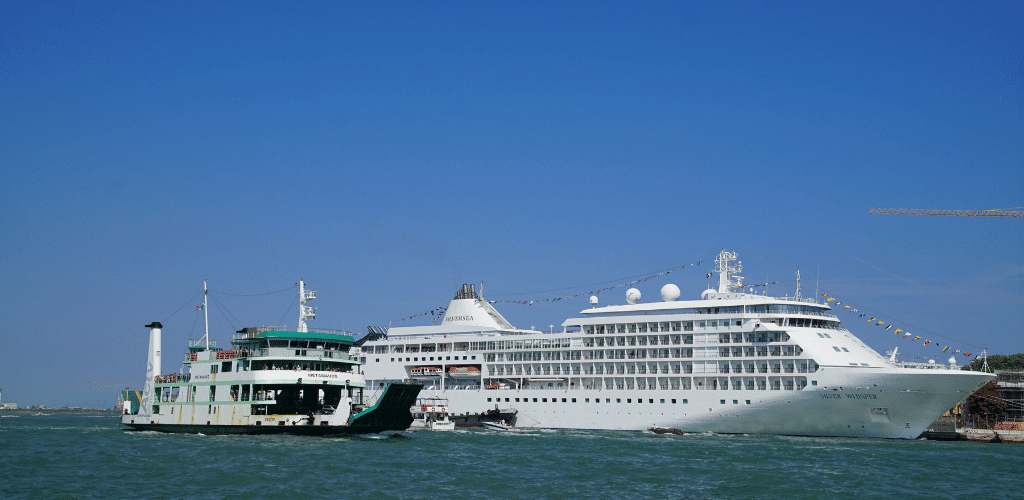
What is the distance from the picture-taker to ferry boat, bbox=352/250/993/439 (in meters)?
54.1

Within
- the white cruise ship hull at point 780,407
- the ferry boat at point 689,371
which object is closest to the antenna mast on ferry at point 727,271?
the ferry boat at point 689,371

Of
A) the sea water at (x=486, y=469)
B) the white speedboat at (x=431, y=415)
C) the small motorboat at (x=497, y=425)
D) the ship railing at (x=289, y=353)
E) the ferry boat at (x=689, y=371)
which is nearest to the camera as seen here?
the sea water at (x=486, y=469)

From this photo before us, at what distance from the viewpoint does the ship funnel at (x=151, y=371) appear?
56125 millimetres

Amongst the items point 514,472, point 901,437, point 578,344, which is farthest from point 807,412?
point 514,472

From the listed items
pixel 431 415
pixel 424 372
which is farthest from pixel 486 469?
pixel 424 372

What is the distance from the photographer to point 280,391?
166ft

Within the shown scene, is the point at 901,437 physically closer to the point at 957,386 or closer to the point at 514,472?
the point at 957,386

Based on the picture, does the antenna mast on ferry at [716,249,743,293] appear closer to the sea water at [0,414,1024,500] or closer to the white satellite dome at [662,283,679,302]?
the white satellite dome at [662,283,679,302]

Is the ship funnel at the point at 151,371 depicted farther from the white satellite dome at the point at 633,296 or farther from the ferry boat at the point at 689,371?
the white satellite dome at the point at 633,296

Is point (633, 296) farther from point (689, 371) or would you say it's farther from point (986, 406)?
point (986, 406)

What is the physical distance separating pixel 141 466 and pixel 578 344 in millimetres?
39142

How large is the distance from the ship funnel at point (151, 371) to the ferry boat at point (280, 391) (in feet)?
6.73

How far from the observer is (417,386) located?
155 ft

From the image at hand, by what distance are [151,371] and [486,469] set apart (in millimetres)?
32727
